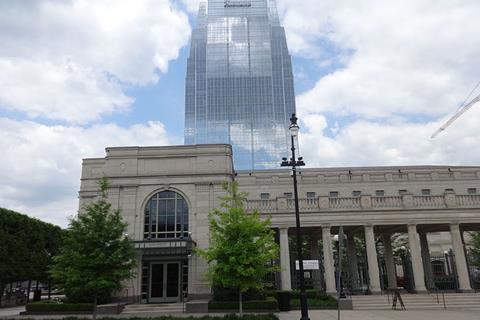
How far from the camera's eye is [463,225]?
34.1 metres

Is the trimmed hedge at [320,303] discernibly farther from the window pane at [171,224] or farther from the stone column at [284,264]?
the window pane at [171,224]

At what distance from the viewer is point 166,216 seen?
109 ft

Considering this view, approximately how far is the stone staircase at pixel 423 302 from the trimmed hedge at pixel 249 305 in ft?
20.3

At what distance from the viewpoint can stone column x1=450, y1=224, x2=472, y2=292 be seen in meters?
30.7

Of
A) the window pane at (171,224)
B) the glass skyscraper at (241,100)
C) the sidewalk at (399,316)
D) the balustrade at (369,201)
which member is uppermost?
the glass skyscraper at (241,100)

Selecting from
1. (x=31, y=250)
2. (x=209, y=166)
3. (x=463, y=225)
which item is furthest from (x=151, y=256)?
(x=463, y=225)

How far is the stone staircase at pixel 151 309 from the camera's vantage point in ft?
89.9

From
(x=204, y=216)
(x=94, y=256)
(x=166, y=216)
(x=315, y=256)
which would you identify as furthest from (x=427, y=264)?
(x=94, y=256)

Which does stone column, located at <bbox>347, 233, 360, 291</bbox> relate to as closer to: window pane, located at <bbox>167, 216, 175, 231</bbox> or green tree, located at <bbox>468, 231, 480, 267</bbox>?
green tree, located at <bbox>468, 231, 480, 267</bbox>

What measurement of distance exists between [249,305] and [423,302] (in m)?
12.8

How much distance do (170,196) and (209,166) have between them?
4180mm

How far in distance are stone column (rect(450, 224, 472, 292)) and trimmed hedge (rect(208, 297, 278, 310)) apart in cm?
1541

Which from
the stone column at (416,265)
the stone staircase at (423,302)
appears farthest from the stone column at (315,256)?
the stone column at (416,265)

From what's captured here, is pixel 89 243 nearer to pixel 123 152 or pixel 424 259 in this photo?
pixel 123 152
